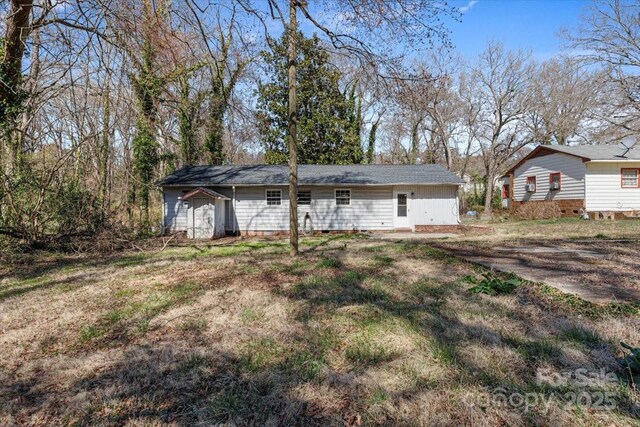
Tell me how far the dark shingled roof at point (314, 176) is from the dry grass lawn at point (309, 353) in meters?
9.65

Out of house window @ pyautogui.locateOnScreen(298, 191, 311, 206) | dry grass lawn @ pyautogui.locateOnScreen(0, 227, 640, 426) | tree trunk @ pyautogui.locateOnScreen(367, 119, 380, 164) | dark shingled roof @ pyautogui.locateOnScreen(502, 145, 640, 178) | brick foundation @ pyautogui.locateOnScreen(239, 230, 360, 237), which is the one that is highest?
tree trunk @ pyautogui.locateOnScreen(367, 119, 380, 164)

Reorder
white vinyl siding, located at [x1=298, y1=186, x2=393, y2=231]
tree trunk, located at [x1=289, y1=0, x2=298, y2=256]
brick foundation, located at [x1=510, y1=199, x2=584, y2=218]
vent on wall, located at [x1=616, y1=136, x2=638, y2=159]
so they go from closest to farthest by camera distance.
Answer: tree trunk, located at [x1=289, y1=0, x2=298, y2=256] → white vinyl siding, located at [x1=298, y1=186, x2=393, y2=231] → vent on wall, located at [x1=616, y1=136, x2=638, y2=159] → brick foundation, located at [x1=510, y1=199, x2=584, y2=218]

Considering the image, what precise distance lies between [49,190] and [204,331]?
847cm

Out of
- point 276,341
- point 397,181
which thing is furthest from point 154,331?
point 397,181

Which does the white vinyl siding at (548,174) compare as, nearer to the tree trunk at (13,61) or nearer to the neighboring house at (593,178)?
the neighboring house at (593,178)

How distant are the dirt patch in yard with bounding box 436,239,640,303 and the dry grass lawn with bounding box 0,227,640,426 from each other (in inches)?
23.4

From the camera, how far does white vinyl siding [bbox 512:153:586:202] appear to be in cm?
1670

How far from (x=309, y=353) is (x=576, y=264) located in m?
5.45

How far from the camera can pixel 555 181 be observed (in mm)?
18188

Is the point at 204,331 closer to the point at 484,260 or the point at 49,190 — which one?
the point at 484,260

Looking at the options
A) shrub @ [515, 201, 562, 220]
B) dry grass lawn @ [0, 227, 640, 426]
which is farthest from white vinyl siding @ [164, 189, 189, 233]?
shrub @ [515, 201, 562, 220]

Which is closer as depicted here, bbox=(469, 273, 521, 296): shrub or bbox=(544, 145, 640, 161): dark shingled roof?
bbox=(469, 273, 521, 296): shrub

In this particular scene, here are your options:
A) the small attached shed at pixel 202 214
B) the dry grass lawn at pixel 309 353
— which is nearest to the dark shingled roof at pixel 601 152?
the dry grass lawn at pixel 309 353

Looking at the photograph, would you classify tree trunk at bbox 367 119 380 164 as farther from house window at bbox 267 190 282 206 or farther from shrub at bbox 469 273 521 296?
shrub at bbox 469 273 521 296
